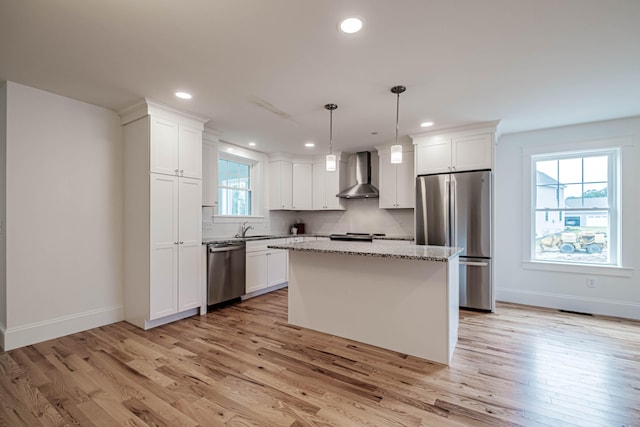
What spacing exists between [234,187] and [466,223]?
3794mm

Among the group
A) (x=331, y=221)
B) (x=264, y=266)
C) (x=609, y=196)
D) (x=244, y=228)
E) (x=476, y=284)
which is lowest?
(x=476, y=284)

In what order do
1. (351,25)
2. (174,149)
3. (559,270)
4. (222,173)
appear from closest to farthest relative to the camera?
(351,25), (174,149), (559,270), (222,173)

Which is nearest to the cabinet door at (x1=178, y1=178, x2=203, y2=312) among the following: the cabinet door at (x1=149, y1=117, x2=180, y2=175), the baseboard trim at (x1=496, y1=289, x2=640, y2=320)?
the cabinet door at (x1=149, y1=117, x2=180, y2=175)

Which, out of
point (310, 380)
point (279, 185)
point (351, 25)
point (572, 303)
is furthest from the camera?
point (279, 185)

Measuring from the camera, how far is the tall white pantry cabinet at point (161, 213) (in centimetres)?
328

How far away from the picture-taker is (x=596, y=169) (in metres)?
4.00

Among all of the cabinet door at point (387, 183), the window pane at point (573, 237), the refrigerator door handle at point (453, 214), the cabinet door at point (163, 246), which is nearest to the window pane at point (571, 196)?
the window pane at point (573, 237)

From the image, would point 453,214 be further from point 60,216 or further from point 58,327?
point 58,327

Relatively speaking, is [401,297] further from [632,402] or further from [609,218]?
[609,218]

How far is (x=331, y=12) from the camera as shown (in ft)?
5.99

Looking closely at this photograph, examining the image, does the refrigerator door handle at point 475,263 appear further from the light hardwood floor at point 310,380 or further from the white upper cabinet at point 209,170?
the white upper cabinet at point 209,170

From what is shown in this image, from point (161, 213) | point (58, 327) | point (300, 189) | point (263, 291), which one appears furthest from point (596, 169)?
point (58, 327)

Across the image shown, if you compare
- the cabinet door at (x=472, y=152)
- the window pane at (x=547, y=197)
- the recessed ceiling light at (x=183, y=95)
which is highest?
the recessed ceiling light at (x=183, y=95)

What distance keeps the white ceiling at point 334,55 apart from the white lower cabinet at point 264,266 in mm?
2122
